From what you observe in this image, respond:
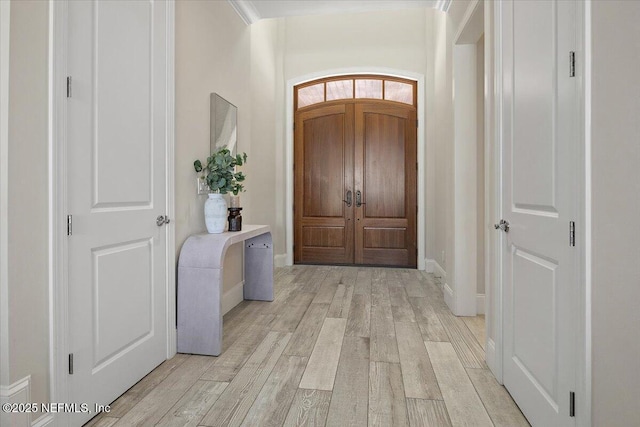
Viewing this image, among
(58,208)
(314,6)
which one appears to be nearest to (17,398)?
(58,208)

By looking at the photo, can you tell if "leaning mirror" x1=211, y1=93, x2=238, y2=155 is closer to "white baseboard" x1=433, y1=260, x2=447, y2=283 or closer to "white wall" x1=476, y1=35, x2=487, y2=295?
"white wall" x1=476, y1=35, x2=487, y2=295

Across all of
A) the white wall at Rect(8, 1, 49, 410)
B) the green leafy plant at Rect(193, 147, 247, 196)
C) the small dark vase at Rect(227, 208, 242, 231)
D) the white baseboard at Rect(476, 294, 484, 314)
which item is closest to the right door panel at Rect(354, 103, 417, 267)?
the white baseboard at Rect(476, 294, 484, 314)

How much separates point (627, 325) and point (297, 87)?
5292mm

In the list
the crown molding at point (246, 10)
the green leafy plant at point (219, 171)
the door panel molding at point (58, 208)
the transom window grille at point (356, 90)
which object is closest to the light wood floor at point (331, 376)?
the door panel molding at point (58, 208)

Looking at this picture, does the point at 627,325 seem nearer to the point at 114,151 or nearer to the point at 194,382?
the point at 194,382

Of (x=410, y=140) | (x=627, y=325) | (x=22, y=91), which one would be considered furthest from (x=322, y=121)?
(x=627, y=325)

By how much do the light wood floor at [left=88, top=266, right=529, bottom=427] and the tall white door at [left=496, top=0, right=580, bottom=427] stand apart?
0.28m

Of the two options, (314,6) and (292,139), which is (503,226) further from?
(292,139)

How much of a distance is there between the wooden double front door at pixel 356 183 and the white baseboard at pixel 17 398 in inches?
172

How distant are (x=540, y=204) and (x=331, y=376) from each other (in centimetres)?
134

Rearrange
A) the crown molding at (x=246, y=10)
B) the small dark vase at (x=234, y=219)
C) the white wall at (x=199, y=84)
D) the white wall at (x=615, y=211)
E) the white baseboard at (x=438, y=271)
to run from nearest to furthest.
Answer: the white wall at (x=615, y=211) → the white wall at (x=199, y=84) → the small dark vase at (x=234, y=219) → the crown molding at (x=246, y=10) → the white baseboard at (x=438, y=271)

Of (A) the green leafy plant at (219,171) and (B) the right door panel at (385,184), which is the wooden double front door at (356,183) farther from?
(A) the green leafy plant at (219,171)

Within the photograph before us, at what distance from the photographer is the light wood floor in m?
1.69

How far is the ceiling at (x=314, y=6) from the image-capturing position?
3.46 meters
